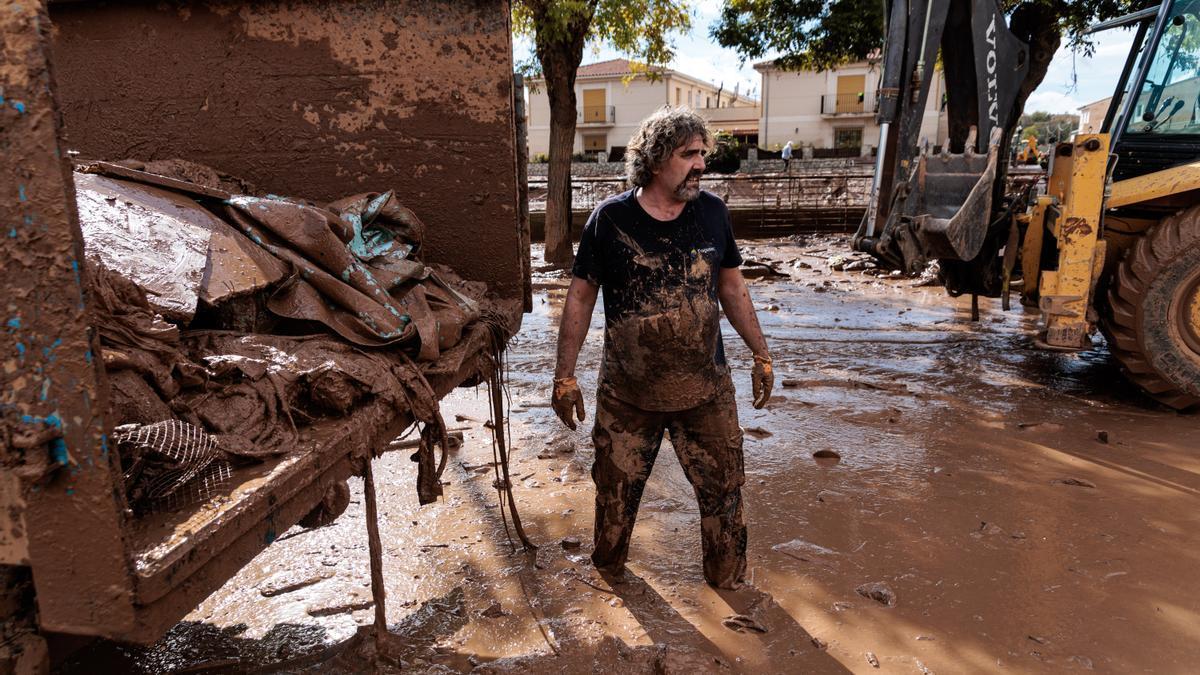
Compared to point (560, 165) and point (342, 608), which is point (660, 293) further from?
point (560, 165)

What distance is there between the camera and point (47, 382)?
1144 mm

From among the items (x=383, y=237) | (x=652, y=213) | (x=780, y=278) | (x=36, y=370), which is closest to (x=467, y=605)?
(x=383, y=237)

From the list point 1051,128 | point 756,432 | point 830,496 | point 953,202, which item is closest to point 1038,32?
point 953,202

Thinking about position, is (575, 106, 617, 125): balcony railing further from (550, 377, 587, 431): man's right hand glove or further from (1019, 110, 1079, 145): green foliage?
(550, 377, 587, 431): man's right hand glove

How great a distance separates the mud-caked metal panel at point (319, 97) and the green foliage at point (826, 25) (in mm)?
9367

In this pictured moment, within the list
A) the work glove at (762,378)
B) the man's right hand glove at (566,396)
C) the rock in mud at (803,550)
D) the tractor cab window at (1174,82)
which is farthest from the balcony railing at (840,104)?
the man's right hand glove at (566,396)

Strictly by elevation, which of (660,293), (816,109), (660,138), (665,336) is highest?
(816,109)

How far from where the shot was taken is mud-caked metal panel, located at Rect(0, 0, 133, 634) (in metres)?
1.08

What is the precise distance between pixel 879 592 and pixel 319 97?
3133 millimetres

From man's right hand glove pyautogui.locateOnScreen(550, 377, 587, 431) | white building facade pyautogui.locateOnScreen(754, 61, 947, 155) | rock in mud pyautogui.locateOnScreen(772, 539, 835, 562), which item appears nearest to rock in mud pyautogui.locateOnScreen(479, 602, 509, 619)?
man's right hand glove pyautogui.locateOnScreen(550, 377, 587, 431)

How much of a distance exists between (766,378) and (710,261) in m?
0.61

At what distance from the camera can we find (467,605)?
2.99 metres

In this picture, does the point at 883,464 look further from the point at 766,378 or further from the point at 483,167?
the point at 483,167

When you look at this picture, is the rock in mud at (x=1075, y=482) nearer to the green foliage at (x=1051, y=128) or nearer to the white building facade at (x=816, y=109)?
the green foliage at (x=1051, y=128)
